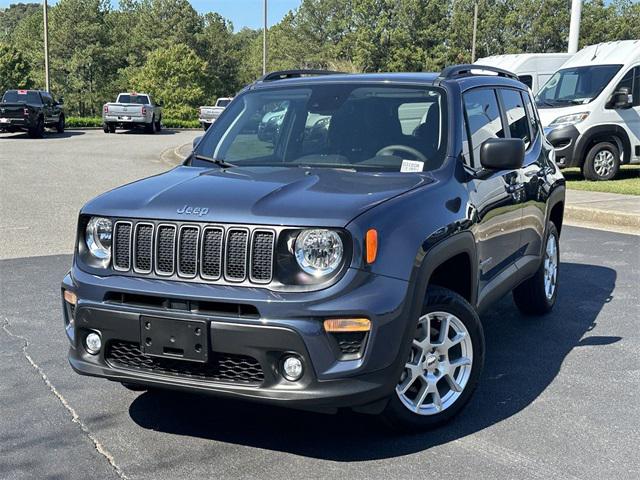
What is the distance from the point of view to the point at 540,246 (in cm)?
597

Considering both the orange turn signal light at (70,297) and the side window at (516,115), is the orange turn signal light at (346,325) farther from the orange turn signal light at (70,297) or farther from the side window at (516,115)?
the side window at (516,115)

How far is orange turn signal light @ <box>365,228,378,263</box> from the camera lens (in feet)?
11.5

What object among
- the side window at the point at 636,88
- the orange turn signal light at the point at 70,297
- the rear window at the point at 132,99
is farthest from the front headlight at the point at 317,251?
the rear window at the point at 132,99

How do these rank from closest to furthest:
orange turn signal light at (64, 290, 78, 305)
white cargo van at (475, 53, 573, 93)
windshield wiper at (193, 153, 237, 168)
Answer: orange turn signal light at (64, 290, 78, 305)
windshield wiper at (193, 153, 237, 168)
white cargo van at (475, 53, 573, 93)

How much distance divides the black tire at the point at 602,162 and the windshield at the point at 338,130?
11.6 m

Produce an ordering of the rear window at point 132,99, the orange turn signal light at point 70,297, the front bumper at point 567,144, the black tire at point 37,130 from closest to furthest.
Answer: the orange turn signal light at point 70,297
the front bumper at point 567,144
the black tire at point 37,130
the rear window at point 132,99

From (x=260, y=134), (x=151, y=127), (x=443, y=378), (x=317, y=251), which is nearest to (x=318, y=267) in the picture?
(x=317, y=251)

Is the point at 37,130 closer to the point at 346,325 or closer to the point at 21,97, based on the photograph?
the point at 21,97

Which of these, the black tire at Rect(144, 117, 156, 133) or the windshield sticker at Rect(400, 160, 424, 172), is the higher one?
the windshield sticker at Rect(400, 160, 424, 172)

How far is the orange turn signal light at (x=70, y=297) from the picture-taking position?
12.8 ft

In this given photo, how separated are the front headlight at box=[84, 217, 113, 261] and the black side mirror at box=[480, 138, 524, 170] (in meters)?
2.12

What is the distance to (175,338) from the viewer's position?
11.7ft

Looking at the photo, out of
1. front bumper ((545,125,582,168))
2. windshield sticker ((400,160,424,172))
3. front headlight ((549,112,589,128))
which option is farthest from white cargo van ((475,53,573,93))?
windshield sticker ((400,160,424,172))

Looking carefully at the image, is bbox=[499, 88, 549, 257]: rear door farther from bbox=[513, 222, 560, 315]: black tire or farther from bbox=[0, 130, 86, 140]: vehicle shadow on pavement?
bbox=[0, 130, 86, 140]: vehicle shadow on pavement
